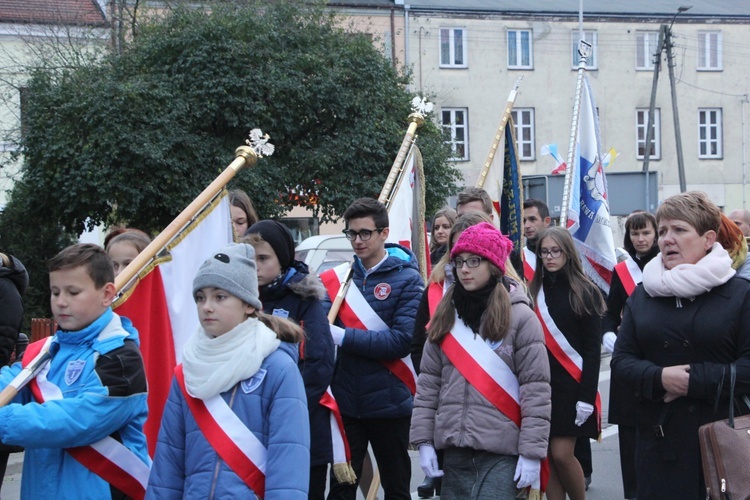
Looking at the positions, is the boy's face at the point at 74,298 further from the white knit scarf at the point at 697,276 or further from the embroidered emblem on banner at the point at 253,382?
the white knit scarf at the point at 697,276

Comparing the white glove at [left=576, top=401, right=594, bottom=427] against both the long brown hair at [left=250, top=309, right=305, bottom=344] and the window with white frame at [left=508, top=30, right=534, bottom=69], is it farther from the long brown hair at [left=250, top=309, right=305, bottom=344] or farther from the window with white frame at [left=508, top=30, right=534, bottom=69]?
the window with white frame at [left=508, top=30, right=534, bottom=69]

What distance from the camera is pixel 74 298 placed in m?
3.48

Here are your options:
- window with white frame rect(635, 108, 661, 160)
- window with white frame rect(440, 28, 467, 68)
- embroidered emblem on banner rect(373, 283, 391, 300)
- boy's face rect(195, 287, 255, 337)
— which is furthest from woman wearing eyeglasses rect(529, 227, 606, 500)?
window with white frame rect(635, 108, 661, 160)

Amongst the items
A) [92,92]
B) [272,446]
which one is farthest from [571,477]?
[92,92]

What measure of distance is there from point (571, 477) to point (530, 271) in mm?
1655

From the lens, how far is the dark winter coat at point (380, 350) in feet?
16.8

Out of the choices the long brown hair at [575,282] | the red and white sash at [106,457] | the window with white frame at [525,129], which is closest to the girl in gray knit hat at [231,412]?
the red and white sash at [106,457]

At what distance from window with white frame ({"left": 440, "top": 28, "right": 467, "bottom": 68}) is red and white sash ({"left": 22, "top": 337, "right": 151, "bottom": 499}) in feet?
105

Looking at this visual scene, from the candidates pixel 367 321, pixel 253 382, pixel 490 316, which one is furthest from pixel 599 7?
pixel 253 382

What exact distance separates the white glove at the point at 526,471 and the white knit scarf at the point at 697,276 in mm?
889

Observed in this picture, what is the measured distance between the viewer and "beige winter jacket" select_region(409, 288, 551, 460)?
4.09 meters

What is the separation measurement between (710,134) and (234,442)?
38399 mm

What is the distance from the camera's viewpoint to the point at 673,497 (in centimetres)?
384

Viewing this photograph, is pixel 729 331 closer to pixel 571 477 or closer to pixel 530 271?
pixel 571 477
